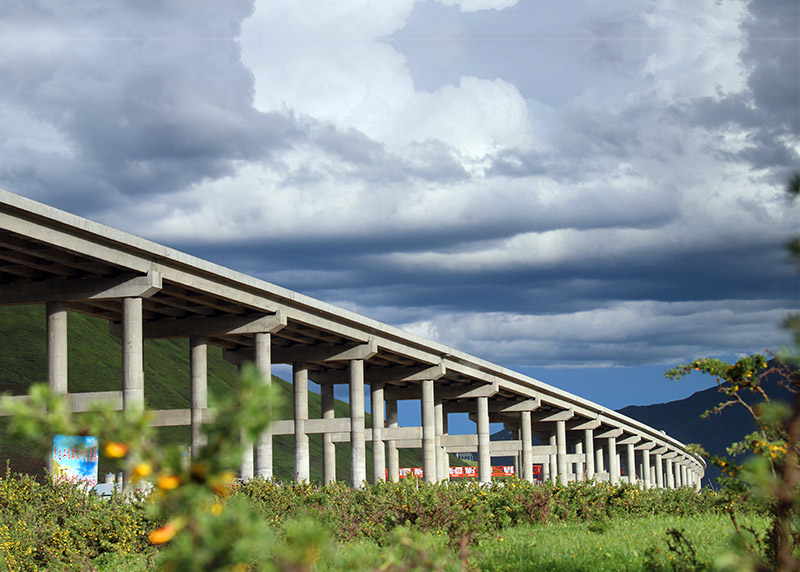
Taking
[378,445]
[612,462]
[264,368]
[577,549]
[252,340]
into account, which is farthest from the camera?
[612,462]

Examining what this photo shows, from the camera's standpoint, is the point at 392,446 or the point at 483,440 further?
the point at 392,446

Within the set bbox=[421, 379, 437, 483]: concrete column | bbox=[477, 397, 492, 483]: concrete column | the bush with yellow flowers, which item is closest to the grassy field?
the bush with yellow flowers

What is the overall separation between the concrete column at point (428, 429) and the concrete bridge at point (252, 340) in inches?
3.6

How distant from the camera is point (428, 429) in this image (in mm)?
59500

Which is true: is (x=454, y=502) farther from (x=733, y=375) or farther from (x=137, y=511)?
(x=733, y=375)

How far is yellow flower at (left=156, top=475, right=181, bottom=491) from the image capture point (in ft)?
11.9

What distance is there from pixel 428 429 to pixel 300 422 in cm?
973

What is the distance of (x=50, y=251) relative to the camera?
31.2 meters

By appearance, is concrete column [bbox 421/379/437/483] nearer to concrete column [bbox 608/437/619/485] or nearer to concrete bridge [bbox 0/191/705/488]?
concrete bridge [bbox 0/191/705/488]

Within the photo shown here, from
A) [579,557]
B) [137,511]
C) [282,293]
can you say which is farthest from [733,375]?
[282,293]

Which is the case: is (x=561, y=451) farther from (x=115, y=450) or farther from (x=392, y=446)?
(x=115, y=450)

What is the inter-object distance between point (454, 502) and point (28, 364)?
11644cm

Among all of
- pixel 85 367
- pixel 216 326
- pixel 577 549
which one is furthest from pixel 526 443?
pixel 85 367

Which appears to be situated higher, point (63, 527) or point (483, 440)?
point (483, 440)
